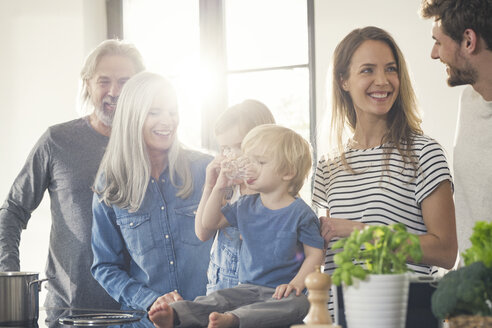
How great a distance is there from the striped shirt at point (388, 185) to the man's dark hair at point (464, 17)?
321 millimetres

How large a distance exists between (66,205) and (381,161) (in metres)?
1.40

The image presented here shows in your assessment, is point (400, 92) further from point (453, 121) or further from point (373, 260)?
point (453, 121)

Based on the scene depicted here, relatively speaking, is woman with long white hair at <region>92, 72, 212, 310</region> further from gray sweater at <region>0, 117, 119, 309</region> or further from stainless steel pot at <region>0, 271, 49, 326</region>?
gray sweater at <region>0, 117, 119, 309</region>

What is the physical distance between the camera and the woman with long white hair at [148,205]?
2256 millimetres

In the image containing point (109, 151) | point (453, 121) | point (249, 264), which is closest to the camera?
point (249, 264)

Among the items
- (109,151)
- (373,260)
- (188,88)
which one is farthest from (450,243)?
(188,88)

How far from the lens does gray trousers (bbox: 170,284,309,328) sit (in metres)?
1.65

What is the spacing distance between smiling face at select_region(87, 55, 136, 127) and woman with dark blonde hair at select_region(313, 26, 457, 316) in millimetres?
1012

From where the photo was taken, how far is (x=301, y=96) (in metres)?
4.68

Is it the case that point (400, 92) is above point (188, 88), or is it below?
below

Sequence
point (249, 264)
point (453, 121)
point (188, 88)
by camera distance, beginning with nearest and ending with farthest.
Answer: point (249, 264), point (453, 121), point (188, 88)

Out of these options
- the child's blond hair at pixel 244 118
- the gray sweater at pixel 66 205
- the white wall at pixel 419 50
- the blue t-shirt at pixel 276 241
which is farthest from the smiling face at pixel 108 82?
the white wall at pixel 419 50

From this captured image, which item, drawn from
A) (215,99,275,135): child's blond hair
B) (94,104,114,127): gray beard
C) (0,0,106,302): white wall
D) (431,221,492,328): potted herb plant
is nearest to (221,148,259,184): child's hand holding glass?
(215,99,275,135): child's blond hair

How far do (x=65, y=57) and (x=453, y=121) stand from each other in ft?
9.21
